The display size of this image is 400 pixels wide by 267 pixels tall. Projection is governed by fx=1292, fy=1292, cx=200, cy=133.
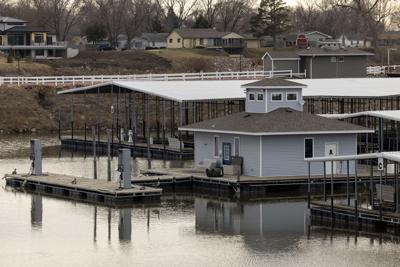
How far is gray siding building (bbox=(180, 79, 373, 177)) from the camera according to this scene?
52969 millimetres

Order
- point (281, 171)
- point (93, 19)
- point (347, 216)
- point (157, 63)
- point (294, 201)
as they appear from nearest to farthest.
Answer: point (347, 216)
point (294, 201)
point (281, 171)
point (157, 63)
point (93, 19)

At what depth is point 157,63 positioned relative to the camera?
420ft

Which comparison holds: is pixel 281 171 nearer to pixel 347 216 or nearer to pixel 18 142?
pixel 347 216

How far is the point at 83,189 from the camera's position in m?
50.2

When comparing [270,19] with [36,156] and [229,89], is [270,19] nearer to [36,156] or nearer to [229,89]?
[229,89]

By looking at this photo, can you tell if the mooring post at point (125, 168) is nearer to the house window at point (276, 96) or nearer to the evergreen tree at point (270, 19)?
the house window at point (276, 96)

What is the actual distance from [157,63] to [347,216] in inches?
3395

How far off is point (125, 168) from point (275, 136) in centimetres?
760

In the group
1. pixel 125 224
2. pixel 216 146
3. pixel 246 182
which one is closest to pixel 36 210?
pixel 125 224

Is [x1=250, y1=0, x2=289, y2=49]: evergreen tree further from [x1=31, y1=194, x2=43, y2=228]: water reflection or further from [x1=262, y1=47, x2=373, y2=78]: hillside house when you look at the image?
[x1=31, y1=194, x2=43, y2=228]: water reflection

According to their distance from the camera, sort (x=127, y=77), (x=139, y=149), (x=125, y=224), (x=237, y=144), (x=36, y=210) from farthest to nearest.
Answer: (x=127, y=77), (x=139, y=149), (x=237, y=144), (x=36, y=210), (x=125, y=224)

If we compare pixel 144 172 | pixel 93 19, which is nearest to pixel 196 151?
pixel 144 172

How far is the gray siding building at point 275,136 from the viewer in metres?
53.0

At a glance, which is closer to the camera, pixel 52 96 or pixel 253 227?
pixel 253 227
